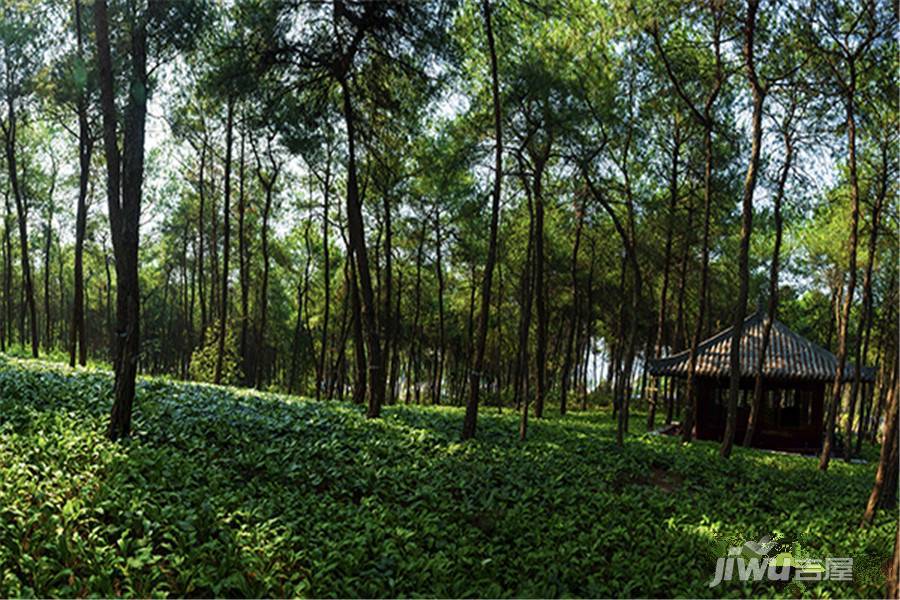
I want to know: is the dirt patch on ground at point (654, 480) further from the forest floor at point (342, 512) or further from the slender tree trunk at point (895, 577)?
the slender tree trunk at point (895, 577)

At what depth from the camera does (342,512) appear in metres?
7.36

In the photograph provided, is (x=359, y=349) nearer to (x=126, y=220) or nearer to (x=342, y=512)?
(x=126, y=220)

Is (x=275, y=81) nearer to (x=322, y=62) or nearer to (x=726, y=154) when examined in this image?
(x=322, y=62)

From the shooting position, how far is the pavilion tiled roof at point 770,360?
21672 millimetres

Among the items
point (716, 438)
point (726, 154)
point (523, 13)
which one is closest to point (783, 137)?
point (726, 154)

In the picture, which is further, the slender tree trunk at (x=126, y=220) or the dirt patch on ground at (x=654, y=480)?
the dirt patch on ground at (x=654, y=480)

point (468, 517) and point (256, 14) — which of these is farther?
point (256, 14)

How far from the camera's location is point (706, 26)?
1573cm

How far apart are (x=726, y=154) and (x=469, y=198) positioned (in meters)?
8.81

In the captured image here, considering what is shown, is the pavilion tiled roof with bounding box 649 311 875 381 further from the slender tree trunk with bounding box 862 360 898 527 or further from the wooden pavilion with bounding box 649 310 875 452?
the slender tree trunk with bounding box 862 360 898 527

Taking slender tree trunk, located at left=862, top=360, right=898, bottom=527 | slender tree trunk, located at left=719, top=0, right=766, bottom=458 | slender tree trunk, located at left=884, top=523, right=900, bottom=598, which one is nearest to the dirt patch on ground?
slender tree trunk, located at left=862, top=360, right=898, bottom=527

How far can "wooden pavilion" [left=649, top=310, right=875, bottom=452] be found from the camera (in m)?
22.0

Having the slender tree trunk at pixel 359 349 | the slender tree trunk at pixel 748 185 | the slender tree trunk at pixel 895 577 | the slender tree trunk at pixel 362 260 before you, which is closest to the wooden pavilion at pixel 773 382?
the slender tree trunk at pixel 748 185

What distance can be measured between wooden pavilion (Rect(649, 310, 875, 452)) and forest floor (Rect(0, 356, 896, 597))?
10135mm
